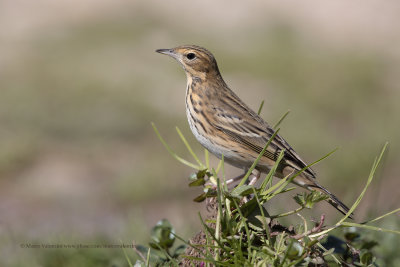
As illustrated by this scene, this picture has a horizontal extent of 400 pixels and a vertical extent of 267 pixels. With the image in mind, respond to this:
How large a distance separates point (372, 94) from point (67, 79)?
6315 millimetres

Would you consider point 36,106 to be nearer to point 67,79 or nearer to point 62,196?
point 67,79

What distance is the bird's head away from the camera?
6195 millimetres

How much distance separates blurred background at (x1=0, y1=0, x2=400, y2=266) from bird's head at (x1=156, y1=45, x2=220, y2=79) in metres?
1.33

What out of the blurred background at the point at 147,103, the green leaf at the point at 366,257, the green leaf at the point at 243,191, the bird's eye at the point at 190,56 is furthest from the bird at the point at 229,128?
the green leaf at the point at 243,191

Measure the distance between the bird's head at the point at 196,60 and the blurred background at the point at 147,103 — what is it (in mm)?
1329

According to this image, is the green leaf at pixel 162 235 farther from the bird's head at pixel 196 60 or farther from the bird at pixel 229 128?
the bird's head at pixel 196 60

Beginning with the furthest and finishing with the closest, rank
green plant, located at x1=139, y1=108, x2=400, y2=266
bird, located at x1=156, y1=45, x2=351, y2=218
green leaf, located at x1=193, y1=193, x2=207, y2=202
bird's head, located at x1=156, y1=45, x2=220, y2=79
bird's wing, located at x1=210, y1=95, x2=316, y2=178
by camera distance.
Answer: bird's head, located at x1=156, y1=45, x2=220, y2=79 < bird's wing, located at x1=210, y1=95, x2=316, y2=178 < bird, located at x1=156, y1=45, x2=351, y2=218 < green leaf, located at x1=193, y1=193, x2=207, y2=202 < green plant, located at x1=139, y1=108, x2=400, y2=266

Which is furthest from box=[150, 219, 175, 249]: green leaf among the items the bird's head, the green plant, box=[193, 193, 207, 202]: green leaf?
the bird's head

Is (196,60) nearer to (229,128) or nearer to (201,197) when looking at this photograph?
(229,128)

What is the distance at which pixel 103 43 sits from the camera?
52.4ft

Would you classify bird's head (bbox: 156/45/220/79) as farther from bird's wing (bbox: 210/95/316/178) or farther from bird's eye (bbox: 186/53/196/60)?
bird's wing (bbox: 210/95/316/178)

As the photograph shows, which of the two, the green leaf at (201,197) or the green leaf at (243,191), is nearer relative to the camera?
the green leaf at (243,191)

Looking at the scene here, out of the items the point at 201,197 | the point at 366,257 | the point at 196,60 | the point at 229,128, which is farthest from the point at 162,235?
the point at 196,60

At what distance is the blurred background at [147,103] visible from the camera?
8.39m
